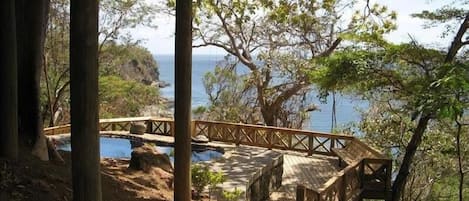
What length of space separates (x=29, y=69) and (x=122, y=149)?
6.89 metres

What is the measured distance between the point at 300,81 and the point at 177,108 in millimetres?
10775

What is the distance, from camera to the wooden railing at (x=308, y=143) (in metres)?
7.37

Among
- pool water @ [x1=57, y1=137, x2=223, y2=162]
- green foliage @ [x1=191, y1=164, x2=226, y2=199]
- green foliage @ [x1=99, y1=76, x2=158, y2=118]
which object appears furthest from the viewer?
green foliage @ [x1=99, y1=76, x2=158, y2=118]

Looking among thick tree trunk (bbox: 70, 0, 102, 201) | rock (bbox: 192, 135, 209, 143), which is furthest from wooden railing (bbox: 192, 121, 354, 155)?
thick tree trunk (bbox: 70, 0, 102, 201)

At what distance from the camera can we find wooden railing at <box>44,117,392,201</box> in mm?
7367

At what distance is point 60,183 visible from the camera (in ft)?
14.8

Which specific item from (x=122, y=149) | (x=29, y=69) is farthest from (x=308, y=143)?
(x=29, y=69)

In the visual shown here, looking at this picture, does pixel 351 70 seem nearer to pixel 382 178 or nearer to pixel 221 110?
pixel 382 178

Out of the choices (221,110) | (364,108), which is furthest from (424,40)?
(221,110)

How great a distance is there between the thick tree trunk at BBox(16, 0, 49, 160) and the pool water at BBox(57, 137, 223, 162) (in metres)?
5.12

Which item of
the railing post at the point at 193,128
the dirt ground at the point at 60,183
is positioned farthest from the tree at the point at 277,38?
the dirt ground at the point at 60,183

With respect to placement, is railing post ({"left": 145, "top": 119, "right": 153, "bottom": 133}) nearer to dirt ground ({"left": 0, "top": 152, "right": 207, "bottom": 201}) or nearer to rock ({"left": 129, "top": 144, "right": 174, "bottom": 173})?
rock ({"left": 129, "top": 144, "right": 174, "bottom": 173})

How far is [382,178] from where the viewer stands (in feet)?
27.8

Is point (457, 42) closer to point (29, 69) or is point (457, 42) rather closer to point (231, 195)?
point (231, 195)
